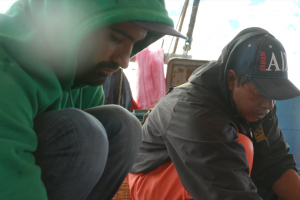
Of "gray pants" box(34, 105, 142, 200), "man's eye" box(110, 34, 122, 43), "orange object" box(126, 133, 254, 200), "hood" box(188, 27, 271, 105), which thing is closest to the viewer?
"gray pants" box(34, 105, 142, 200)

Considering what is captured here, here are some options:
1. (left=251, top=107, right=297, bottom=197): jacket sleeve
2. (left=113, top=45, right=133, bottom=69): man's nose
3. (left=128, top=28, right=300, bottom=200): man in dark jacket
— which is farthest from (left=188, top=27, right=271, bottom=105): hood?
(left=113, top=45, right=133, bottom=69): man's nose

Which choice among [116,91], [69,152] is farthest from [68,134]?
[116,91]

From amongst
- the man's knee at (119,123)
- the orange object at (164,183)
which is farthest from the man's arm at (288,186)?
the man's knee at (119,123)

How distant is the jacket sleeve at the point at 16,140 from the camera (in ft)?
1.24

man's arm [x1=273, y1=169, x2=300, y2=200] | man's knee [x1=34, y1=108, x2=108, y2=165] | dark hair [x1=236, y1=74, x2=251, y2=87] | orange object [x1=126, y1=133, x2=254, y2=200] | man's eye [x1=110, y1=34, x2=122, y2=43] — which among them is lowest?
man's arm [x1=273, y1=169, x2=300, y2=200]

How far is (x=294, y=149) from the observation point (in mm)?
1660

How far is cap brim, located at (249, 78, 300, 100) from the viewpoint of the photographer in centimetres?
88

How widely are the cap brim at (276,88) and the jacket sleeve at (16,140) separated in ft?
2.51

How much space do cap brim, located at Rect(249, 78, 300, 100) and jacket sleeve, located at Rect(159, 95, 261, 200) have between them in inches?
6.9

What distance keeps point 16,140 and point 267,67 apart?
2.80ft

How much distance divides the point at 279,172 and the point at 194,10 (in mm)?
1776

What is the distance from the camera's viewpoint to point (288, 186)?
1069 mm

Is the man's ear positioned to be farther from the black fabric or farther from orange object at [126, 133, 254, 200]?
the black fabric

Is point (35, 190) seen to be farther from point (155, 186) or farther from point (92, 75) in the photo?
point (155, 186)
